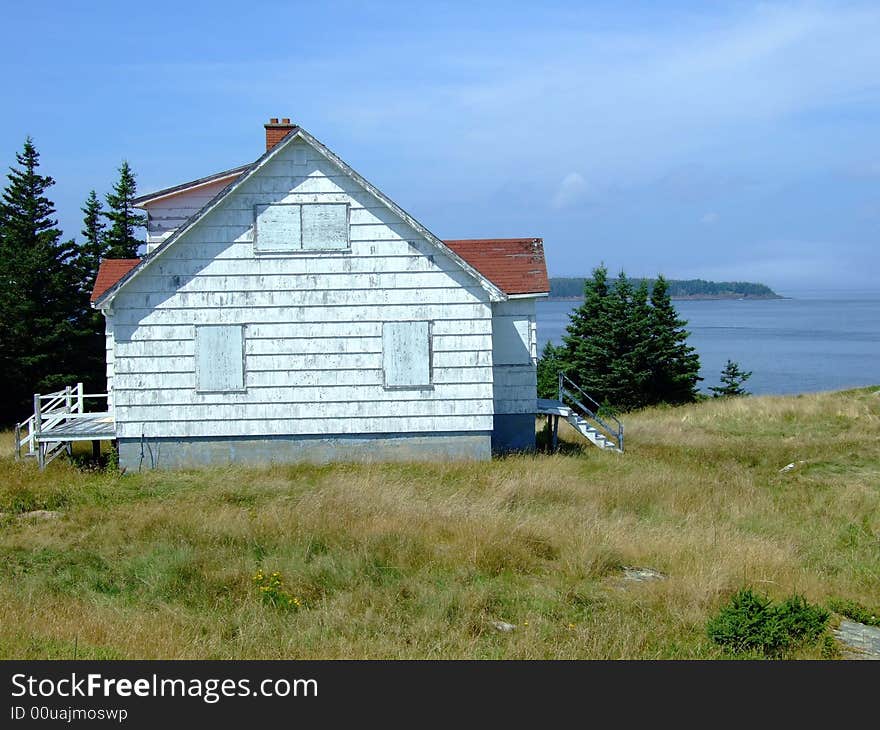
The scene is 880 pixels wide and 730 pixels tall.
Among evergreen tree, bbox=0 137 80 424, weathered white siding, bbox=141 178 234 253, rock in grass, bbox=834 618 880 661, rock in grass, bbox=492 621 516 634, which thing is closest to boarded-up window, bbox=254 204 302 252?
weathered white siding, bbox=141 178 234 253

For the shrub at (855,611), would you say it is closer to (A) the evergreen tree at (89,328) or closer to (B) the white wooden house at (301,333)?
(B) the white wooden house at (301,333)

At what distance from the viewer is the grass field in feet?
27.6

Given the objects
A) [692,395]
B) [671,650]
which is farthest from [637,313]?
[671,650]

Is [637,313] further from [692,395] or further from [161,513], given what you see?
[161,513]

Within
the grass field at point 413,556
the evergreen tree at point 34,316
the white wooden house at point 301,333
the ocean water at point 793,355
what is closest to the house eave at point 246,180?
the white wooden house at point 301,333

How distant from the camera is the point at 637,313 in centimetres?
4431

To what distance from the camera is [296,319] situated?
18.9 metres

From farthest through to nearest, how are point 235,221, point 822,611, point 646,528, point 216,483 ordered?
point 235,221, point 216,483, point 646,528, point 822,611

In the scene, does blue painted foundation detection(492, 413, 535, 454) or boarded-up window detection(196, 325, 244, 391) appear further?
blue painted foundation detection(492, 413, 535, 454)

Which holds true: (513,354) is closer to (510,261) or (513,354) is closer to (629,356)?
(510,261)

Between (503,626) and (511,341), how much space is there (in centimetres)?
1304

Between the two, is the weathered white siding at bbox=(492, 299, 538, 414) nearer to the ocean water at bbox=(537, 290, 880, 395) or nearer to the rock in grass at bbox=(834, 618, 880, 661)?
the rock in grass at bbox=(834, 618, 880, 661)

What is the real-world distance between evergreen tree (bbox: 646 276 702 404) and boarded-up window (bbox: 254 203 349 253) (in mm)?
27596
